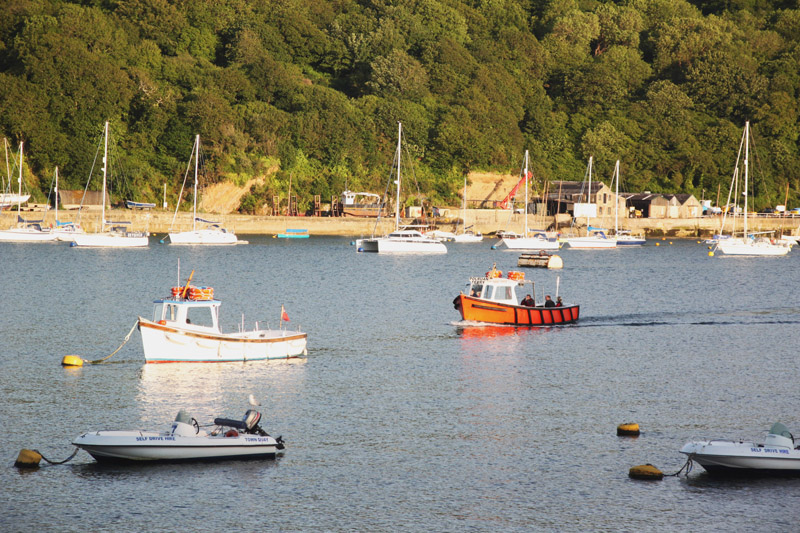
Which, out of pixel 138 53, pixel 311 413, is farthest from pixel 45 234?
pixel 311 413

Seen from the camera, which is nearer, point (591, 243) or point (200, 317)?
point (200, 317)

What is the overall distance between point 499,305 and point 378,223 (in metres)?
99.8

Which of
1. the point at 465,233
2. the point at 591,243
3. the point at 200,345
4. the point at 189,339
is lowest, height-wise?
the point at 200,345

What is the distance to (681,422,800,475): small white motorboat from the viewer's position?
1056 inches

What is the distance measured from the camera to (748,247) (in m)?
118

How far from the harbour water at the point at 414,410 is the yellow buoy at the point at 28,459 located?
1.08 feet

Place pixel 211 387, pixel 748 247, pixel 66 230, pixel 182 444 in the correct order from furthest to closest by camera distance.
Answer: pixel 66 230 → pixel 748 247 → pixel 211 387 → pixel 182 444

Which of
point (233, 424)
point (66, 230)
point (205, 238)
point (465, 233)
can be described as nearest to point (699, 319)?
point (233, 424)

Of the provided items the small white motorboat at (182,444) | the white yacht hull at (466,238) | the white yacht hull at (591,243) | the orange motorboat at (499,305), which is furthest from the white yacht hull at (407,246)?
the small white motorboat at (182,444)

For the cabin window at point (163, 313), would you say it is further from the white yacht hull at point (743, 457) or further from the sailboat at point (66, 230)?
the sailboat at point (66, 230)

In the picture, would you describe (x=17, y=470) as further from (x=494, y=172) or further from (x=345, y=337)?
(x=494, y=172)

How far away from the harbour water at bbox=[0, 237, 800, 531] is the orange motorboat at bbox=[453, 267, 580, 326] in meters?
0.85

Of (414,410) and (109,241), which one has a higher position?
(109,241)

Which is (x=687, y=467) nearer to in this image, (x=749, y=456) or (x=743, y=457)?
(x=743, y=457)
